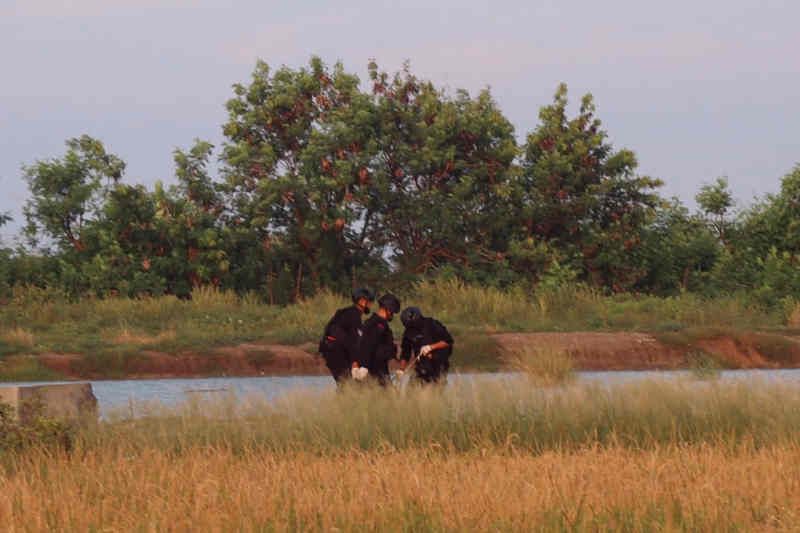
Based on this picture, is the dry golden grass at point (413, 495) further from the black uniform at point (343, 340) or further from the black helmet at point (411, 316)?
the black uniform at point (343, 340)

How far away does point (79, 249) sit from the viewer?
39969 mm

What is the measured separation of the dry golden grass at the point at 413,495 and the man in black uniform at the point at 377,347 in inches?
158

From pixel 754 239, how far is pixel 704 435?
98.8 feet

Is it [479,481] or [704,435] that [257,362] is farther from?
[479,481]

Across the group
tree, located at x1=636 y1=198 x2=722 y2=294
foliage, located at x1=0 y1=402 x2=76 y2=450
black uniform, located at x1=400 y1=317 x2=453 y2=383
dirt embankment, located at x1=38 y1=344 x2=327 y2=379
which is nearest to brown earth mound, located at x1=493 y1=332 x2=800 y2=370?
dirt embankment, located at x1=38 y1=344 x2=327 y2=379

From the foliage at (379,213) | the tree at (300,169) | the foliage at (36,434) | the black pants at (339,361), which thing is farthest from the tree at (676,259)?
the foliage at (36,434)

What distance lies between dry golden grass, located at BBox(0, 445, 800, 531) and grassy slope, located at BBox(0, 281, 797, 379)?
62.6 ft

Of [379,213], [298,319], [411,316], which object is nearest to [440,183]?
[379,213]

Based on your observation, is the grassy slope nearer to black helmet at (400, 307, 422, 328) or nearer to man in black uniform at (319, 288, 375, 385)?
man in black uniform at (319, 288, 375, 385)

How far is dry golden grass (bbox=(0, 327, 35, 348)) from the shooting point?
30.2m

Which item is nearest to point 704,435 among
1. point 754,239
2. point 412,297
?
point 412,297

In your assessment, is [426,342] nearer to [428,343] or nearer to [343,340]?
[428,343]

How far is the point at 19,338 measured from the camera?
30.5 meters

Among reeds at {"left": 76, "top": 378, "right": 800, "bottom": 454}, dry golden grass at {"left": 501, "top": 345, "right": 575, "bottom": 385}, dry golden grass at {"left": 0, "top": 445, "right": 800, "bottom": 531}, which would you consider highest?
dry golden grass at {"left": 501, "top": 345, "right": 575, "bottom": 385}
